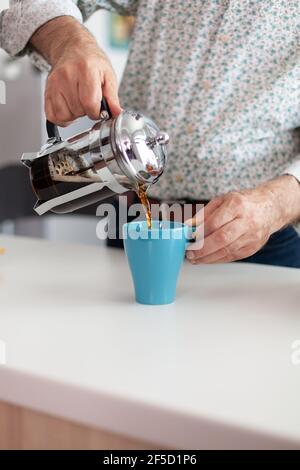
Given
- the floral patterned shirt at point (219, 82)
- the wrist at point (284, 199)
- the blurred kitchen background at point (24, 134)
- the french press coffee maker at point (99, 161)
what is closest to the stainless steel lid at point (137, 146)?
the french press coffee maker at point (99, 161)

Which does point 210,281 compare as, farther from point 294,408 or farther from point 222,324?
point 294,408

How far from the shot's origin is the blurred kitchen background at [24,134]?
2562 millimetres

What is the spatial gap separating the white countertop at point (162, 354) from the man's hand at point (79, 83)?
28 centimetres

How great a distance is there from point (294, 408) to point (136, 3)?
1.02 m

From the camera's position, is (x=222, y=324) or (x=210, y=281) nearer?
(x=222, y=324)

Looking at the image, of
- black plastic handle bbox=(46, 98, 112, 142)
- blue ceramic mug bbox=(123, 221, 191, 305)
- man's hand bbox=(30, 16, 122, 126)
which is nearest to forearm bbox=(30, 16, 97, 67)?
man's hand bbox=(30, 16, 122, 126)

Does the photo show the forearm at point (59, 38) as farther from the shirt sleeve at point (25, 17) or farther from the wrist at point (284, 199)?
the wrist at point (284, 199)

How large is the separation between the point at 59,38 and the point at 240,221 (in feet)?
1.51

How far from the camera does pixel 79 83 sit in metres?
0.98

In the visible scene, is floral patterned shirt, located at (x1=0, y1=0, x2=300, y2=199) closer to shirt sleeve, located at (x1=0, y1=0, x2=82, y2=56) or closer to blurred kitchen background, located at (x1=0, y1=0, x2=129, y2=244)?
shirt sleeve, located at (x1=0, y1=0, x2=82, y2=56)

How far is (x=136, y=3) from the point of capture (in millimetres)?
1400

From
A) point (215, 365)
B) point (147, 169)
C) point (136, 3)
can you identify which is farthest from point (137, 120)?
point (136, 3)

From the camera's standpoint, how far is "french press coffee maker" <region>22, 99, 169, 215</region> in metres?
0.91

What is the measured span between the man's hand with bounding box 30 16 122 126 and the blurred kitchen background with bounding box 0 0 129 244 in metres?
1.44
